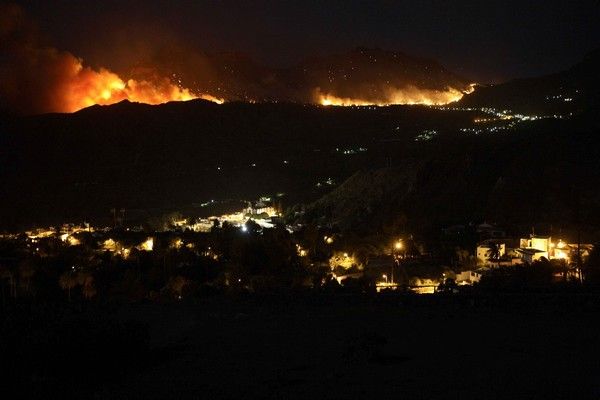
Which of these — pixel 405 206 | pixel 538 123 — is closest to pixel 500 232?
pixel 405 206

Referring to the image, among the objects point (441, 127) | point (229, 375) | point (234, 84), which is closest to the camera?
point (229, 375)

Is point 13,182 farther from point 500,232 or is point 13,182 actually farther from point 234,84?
point 234,84

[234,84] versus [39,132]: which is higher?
[234,84]

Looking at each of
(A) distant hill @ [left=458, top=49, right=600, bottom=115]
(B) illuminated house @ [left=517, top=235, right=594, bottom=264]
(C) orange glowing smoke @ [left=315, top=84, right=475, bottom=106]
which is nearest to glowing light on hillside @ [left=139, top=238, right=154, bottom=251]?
(B) illuminated house @ [left=517, top=235, right=594, bottom=264]

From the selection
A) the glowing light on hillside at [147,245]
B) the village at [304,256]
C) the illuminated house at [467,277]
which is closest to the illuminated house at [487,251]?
the village at [304,256]

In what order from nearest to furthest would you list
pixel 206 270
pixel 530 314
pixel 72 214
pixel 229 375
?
1. pixel 229 375
2. pixel 530 314
3. pixel 206 270
4. pixel 72 214

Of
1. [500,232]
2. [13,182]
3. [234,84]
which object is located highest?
[234,84]

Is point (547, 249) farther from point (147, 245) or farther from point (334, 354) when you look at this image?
point (334, 354)

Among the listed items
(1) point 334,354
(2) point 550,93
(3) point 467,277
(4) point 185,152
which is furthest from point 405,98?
(1) point 334,354

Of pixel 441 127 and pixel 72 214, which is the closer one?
pixel 72 214
